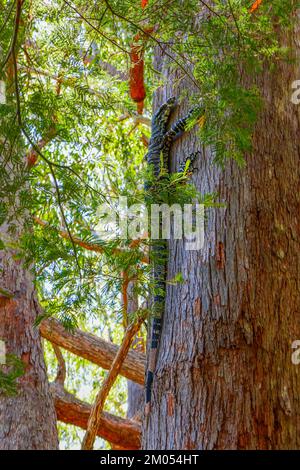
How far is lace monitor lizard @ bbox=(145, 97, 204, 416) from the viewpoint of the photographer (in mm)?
2246

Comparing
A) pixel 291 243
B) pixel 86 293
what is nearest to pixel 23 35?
pixel 86 293

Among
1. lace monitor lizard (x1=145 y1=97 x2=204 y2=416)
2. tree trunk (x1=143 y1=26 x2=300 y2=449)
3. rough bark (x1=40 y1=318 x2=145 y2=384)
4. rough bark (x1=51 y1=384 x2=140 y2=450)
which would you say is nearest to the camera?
tree trunk (x1=143 y1=26 x2=300 y2=449)

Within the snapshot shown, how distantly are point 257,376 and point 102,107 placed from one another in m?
1.01

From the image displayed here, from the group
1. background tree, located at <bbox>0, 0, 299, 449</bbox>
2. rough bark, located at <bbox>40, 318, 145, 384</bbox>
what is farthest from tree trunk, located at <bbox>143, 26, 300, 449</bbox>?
rough bark, located at <bbox>40, 318, 145, 384</bbox>

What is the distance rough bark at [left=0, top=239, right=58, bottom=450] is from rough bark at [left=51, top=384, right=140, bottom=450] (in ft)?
A: 2.22

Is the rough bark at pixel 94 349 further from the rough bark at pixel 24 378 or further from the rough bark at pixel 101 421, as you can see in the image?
the rough bark at pixel 24 378

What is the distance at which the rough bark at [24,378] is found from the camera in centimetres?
368

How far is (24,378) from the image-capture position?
383 centimetres

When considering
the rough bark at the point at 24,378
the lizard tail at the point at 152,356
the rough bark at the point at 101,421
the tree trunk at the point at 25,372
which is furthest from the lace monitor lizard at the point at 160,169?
the rough bark at the point at 101,421

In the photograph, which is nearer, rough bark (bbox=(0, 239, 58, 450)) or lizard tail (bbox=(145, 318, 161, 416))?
lizard tail (bbox=(145, 318, 161, 416))

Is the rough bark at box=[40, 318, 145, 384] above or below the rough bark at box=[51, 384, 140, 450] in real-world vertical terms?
above

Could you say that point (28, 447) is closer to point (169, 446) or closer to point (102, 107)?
point (169, 446)

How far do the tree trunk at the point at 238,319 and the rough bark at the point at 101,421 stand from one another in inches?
94.3

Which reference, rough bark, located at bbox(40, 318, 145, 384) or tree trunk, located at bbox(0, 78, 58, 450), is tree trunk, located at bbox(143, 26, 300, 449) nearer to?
tree trunk, located at bbox(0, 78, 58, 450)
